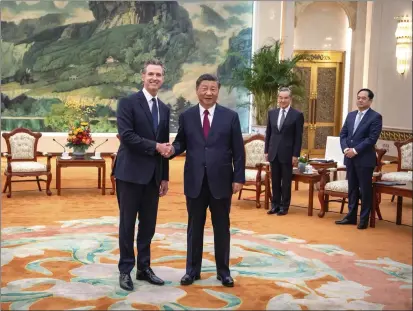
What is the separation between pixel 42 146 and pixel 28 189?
166 inches

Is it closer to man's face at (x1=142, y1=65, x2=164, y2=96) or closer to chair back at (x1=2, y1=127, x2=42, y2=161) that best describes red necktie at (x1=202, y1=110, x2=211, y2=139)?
man's face at (x1=142, y1=65, x2=164, y2=96)

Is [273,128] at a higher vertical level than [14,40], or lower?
lower

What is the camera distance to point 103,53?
12.9m

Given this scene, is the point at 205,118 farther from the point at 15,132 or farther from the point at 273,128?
the point at 15,132

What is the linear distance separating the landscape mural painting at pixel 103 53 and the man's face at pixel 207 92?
8673mm

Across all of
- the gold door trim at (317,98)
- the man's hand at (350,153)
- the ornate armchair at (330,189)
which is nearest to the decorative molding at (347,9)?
the gold door trim at (317,98)

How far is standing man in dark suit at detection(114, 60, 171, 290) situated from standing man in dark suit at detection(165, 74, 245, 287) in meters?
0.17

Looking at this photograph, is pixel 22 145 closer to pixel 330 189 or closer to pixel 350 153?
pixel 330 189

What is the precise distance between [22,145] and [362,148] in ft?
16.2

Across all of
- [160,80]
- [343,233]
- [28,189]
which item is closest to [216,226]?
[160,80]

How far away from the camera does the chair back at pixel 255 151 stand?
311 inches

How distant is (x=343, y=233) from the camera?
6008 mm

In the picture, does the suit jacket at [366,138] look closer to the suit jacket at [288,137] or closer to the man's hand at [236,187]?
the suit jacket at [288,137]

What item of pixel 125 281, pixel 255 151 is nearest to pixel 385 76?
pixel 255 151
